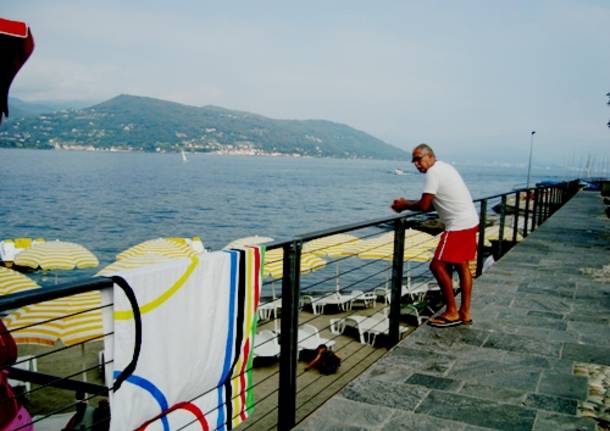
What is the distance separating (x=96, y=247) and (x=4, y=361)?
A: 33184mm

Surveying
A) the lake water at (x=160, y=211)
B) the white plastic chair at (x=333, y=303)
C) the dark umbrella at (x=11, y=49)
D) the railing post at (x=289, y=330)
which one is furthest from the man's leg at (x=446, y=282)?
the lake water at (x=160, y=211)

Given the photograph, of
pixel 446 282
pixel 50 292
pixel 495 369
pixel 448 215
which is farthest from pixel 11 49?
pixel 446 282

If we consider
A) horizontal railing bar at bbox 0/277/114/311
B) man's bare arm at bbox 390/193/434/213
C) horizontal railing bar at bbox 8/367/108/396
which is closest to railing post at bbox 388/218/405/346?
man's bare arm at bbox 390/193/434/213

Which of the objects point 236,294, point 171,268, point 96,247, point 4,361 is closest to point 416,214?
point 236,294

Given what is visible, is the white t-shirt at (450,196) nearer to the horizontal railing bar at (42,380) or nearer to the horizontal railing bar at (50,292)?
the horizontal railing bar at (42,380)

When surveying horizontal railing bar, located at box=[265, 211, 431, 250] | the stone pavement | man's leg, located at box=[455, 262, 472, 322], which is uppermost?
horizontal railing bar, located at box=[265, 211, 431, 250]

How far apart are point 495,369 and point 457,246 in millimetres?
1310

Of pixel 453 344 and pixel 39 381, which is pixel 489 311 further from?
pixel 39 381

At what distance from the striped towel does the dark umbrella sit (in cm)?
94

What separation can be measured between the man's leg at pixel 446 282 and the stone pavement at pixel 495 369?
18 centimetres

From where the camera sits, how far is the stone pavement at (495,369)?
338cm

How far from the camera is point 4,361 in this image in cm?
226

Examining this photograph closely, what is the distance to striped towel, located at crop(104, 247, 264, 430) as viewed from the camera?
217 cm

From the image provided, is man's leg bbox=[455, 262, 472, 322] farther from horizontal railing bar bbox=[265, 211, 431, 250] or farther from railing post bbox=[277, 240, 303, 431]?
railing post bbox=[277, 240, 303, 431]
